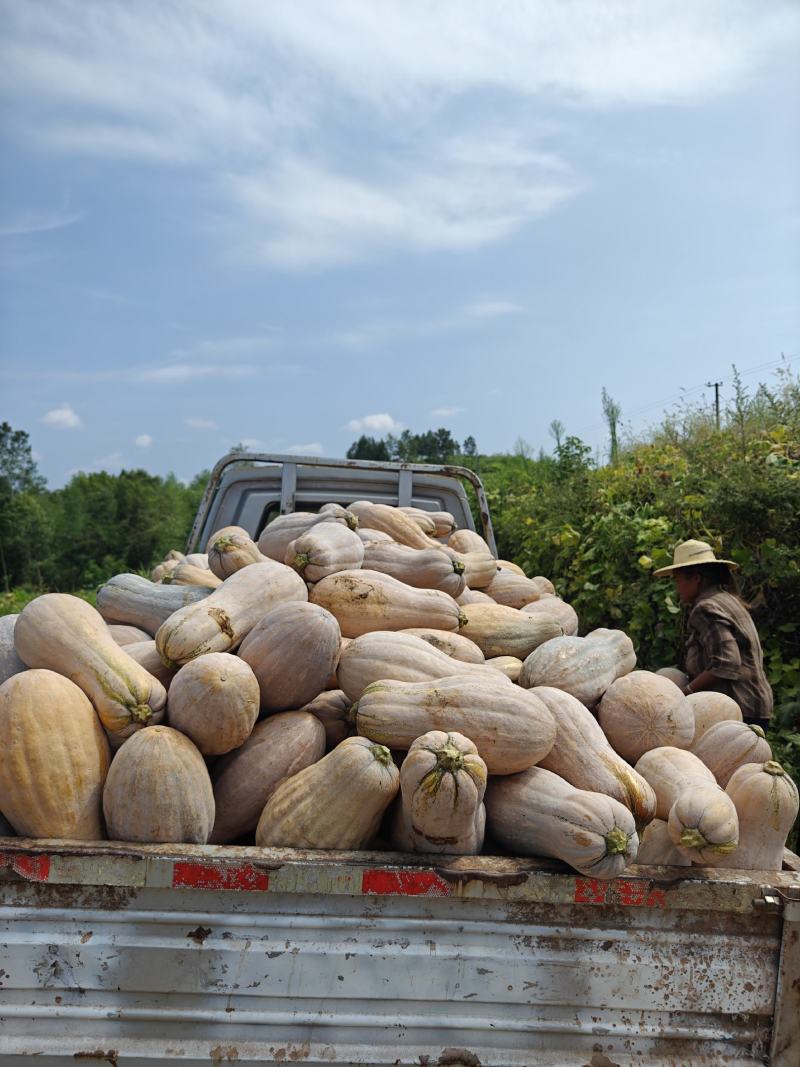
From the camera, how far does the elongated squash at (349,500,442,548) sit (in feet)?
14.7

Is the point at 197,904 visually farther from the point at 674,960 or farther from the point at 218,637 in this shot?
the point at 674,960

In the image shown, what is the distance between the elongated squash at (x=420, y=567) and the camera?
12.0 feet

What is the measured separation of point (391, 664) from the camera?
9.41 ft

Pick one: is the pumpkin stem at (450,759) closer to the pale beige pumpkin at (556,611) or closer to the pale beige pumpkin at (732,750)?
the pale beige pumpkin at (732,750)

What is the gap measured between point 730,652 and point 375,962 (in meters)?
3.39

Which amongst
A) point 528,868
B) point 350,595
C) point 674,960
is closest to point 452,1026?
point 528,868

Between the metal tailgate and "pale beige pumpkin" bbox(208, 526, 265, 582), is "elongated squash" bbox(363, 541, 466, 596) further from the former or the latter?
the metal tailgate

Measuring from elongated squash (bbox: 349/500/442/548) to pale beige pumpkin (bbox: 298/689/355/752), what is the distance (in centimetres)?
161

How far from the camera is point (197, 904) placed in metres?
2.15

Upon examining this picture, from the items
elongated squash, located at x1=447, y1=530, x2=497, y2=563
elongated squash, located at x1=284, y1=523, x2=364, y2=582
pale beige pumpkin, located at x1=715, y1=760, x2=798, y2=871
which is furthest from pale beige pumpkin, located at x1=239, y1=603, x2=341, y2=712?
elongated squash, located at x1=447, y1=530, x2=497, y2=563

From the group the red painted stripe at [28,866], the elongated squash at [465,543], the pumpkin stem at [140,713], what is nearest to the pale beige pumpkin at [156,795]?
the pumpkin stem at [140,713]

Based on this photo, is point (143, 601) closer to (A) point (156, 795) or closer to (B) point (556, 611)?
(A) point (156, 795)

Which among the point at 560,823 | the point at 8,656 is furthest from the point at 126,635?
the point at 560,823

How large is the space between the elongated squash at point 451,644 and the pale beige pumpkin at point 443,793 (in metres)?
0.84
